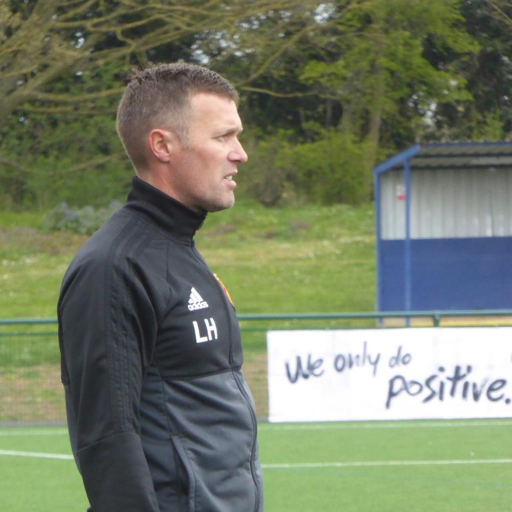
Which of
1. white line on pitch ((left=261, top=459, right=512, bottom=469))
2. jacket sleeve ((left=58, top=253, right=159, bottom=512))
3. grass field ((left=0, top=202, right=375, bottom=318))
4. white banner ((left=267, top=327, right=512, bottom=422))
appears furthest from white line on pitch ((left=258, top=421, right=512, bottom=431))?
jacket sleeve ((left=58, top=253, right=159, bottom=512))

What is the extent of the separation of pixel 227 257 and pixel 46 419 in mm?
10586

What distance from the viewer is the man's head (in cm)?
220

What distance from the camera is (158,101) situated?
7.22 feet

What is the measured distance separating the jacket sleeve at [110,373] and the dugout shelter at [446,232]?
13.1 m

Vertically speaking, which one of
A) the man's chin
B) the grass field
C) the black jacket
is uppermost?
the man's chin

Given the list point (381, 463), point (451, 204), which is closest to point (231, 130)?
point (381, 463)

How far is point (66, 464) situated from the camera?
8.80 metres

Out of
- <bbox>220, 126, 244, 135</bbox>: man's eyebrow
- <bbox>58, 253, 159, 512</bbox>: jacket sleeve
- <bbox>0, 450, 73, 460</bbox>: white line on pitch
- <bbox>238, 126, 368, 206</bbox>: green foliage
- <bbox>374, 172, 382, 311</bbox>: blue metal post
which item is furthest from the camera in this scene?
<bbox>238, 126, 368, 206</bbox>: green foliage

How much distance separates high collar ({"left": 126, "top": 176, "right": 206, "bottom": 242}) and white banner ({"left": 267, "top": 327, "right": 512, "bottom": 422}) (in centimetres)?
710

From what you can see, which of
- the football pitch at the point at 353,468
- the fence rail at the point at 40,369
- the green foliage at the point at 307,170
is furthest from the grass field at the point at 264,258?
the football pitch at the point at 353,468

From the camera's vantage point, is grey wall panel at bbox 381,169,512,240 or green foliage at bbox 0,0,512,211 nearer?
green foliage at bbox 0,0,512,211

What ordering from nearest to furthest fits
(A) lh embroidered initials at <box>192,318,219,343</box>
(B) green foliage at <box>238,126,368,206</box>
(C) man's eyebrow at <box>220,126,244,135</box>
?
(A) lh embroidered initials at <box>192,318,219,343</box> → (C) man's eyebrow at <box>220,126,244,135</box> → (B) green foliage at <box>238,126,368,206</box>

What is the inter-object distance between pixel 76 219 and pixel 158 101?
20.5 metres

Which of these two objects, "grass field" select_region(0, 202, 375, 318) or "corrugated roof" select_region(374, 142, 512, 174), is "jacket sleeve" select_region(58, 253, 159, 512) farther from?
"grass field" select_region(0, 202, 375, 318)
